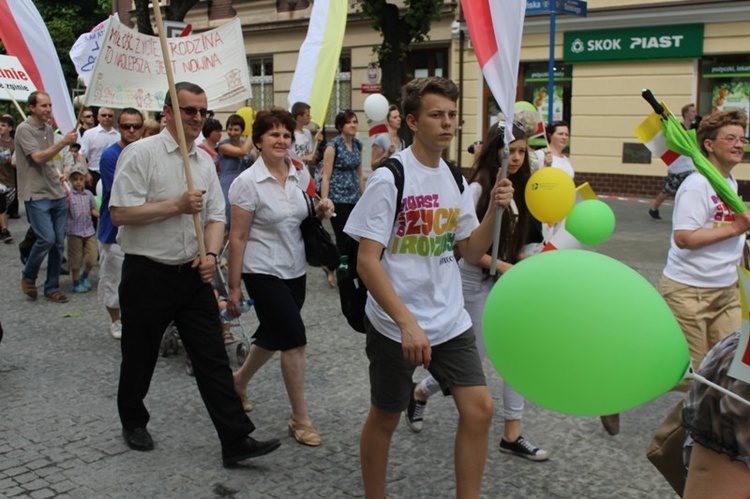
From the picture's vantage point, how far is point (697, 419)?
1.86 m

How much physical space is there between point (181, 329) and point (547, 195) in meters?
2.09

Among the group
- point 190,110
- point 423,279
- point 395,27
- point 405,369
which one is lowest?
point 405,369

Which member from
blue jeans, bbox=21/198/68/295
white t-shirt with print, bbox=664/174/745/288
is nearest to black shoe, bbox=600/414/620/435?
white t-shirt with print, bbox=664/174/745/288

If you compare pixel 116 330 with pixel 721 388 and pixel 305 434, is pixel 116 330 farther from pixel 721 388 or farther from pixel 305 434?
pixel 721 388

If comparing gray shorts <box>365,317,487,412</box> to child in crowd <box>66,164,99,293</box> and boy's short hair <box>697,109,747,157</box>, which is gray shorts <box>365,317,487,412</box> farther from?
child in crowd <box>66,164,99,293</box>

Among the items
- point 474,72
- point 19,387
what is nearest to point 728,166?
point 19,387

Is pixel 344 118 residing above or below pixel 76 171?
above

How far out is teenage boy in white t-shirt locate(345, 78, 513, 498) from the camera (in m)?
3.31

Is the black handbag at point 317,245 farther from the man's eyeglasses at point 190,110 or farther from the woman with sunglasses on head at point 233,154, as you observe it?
the woman with sunglasses on head at point 233,154

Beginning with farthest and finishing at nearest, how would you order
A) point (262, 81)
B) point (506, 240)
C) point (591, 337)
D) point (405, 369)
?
point (262, 81) → point (506, 240) → point (405, 369) → point (591, 337)

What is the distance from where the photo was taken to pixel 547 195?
4.41 meters

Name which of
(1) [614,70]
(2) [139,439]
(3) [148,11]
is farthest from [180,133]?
(1) [614,70]

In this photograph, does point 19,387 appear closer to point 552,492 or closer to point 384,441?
point 384,441

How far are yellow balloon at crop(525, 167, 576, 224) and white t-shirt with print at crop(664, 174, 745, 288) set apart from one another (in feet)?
2.12
